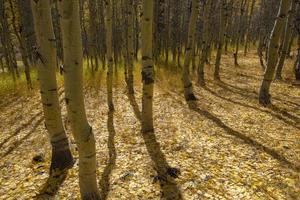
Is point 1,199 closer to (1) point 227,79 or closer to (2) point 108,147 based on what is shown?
(2) point 108,147

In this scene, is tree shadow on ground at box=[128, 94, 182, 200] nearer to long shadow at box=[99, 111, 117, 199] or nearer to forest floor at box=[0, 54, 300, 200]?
forest floor at box=[0, 54, 300, 200]

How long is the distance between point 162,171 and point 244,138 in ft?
8.82

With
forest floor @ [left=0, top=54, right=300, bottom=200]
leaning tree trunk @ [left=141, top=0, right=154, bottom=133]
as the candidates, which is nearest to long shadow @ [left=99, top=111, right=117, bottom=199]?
forest floor @ [left=0, top=54, right=300, bottom=200]

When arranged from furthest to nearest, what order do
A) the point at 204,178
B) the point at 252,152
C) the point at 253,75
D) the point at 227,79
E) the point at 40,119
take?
the point at 253,75 < the point at 227,79 < the point at 40,119 < the point at 252,152 < the point at 204,178

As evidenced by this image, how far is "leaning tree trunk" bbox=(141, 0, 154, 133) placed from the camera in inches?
243

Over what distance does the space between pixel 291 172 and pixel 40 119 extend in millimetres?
8102

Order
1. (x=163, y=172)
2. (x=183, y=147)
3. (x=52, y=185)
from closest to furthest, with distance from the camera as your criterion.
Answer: (x=52, y=185), (x=163, y=172), (x=183, y=147)

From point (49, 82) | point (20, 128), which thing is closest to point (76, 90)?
point (49, 82)

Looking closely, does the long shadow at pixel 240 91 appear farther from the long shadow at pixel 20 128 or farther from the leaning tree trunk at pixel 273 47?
the long shadow at pixel 20 128

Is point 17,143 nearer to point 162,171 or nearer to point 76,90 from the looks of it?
point 162,171

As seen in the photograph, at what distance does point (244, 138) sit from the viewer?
263 inches

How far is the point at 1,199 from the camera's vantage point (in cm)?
474

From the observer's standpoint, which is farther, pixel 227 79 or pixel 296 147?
pixel 227 79

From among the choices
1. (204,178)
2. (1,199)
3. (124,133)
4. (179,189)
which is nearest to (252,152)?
(204,178)
